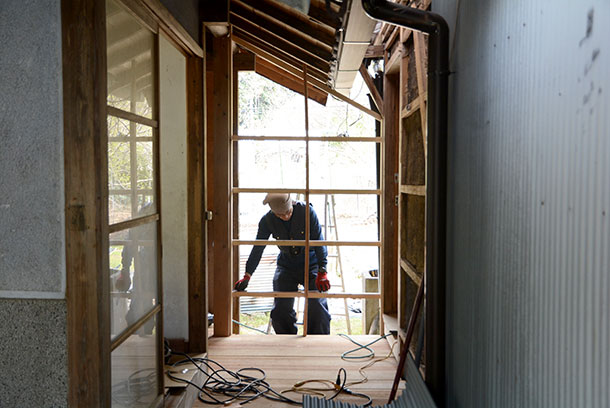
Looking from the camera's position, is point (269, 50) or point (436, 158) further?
point (269, 50)

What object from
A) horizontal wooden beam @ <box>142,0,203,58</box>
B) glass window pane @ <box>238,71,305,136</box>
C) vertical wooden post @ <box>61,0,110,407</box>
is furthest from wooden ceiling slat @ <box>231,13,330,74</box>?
vertical wooden post @ <box>61,0,110,407</box>

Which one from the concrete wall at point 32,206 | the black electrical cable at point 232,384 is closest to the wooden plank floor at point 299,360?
the black electrical cable at point 232,384

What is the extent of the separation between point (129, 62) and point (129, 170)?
19.7 inches

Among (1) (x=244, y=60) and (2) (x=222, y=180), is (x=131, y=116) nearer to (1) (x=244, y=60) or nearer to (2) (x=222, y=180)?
(2) (x=222, y=180)

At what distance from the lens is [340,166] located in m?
6.29

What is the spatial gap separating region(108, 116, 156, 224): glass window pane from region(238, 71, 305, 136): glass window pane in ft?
11.8

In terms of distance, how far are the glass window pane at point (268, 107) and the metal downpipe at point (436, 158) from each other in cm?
378

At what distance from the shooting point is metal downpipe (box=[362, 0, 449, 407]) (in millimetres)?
2238

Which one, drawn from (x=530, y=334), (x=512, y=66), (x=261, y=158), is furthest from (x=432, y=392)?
(x=261, y=158)

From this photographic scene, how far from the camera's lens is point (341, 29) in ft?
9.50

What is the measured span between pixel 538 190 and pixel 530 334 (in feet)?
1.30

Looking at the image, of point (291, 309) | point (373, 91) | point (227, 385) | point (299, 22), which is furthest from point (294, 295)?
point (299, 22)

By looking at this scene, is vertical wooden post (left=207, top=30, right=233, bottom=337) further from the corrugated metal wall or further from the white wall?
the corrugated metal wall

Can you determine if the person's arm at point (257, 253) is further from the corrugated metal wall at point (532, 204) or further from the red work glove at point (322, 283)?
the corrugated metal wall at point (532, 204)
